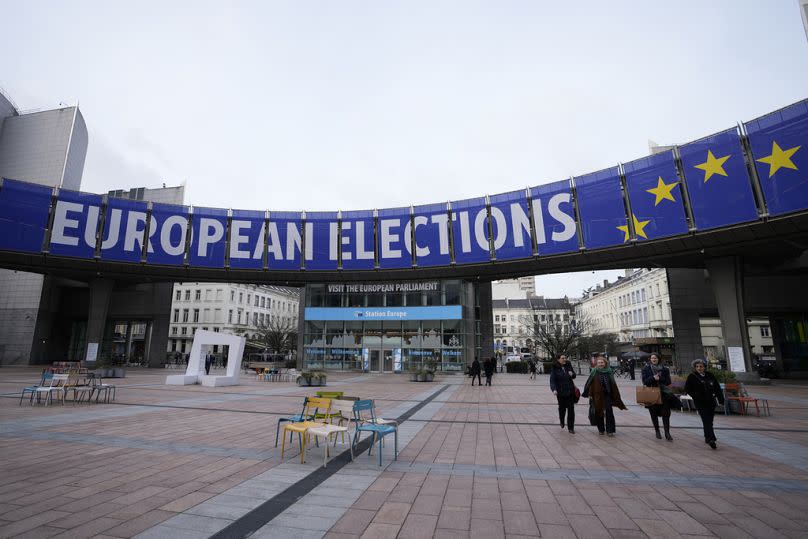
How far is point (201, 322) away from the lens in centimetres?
6619

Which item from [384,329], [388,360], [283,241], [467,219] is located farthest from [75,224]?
[467,219]

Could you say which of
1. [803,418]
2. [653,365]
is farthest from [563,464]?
[803,418]

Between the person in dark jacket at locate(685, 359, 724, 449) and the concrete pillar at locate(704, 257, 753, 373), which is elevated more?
the concrete pillar at locate(704, 257, 753, 373)

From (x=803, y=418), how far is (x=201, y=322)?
2788 inches

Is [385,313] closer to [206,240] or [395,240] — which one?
[395,240]

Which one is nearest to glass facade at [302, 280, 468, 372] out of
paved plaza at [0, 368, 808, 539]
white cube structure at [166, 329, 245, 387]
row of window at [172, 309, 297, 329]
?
white cube structure at [166, 329, 245, 387]

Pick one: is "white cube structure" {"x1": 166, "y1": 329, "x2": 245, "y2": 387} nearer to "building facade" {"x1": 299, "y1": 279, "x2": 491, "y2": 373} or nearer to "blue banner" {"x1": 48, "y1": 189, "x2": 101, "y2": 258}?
"building facade" {"x1": 299, "y1": 279, "x2": 491, "y2": 373}

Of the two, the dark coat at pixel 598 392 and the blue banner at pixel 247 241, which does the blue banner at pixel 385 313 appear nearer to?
the blue banner at pixel 247 241

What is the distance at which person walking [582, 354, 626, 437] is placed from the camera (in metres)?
9.19

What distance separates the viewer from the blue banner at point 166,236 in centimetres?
3403

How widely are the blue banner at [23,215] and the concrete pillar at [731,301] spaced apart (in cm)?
4894

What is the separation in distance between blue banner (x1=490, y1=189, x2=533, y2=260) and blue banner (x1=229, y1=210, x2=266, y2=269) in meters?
20.1

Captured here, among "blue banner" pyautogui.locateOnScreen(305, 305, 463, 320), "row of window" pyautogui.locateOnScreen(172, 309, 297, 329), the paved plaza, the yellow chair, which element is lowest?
the paved plaza

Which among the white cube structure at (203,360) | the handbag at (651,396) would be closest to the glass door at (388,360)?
the white cube structure at (203,360)
